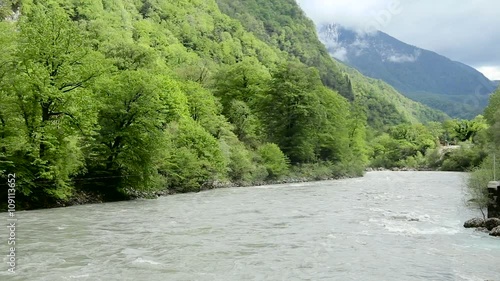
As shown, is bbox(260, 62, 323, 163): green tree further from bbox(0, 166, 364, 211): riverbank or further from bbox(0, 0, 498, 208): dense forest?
bbox(0, 166, 364, 211): riverbank

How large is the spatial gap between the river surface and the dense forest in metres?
3.74

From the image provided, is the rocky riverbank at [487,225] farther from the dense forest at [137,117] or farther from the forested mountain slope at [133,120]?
the dense forest at [137,117]

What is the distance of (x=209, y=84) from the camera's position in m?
76.1

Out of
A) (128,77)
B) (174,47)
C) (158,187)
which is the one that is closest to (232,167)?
(158,187)

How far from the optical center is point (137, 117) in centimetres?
3622

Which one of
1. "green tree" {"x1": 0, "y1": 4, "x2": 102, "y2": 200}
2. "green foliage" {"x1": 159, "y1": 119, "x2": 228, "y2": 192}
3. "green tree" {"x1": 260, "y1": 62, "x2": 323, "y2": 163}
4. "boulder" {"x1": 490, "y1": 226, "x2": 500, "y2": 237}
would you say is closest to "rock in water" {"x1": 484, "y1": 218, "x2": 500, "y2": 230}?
"boulder" {"x1": 490, "y1": 226, "x2": 500, "y2": 237}

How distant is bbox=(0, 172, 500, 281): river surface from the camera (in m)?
14.8

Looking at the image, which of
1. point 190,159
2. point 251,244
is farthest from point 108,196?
point 251,244

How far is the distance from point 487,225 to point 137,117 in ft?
81.1

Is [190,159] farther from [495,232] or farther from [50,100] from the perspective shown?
[495,232]

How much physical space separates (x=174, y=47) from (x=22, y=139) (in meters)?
94.5

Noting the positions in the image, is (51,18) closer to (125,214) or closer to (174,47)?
(125,214)

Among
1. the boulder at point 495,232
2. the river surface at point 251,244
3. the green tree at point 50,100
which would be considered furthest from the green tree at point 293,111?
the boulder at point 495,232

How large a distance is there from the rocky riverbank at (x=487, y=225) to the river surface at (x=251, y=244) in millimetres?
473
